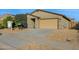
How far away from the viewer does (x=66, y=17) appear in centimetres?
200

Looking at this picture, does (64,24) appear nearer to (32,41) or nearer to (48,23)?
(48,23)

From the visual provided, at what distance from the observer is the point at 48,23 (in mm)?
2029

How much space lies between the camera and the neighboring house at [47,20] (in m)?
2.01

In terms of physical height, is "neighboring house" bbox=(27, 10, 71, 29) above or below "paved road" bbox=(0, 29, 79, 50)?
above

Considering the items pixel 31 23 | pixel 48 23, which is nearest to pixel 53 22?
pixel 48 23

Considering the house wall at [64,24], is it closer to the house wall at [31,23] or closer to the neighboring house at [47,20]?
the neighboring house at [47,20]

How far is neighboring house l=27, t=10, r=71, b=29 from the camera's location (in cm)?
201

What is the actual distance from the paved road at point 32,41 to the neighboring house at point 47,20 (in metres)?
0.05

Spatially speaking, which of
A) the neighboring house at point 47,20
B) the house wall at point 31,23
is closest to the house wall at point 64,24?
the neighboring house at point 47,20

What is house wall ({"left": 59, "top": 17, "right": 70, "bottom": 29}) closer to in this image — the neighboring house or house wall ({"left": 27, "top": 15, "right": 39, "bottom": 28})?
the neighboring house

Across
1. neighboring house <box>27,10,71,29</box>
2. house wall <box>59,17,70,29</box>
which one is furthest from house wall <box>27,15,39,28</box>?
house wall <box>59,17,70,29</box>
